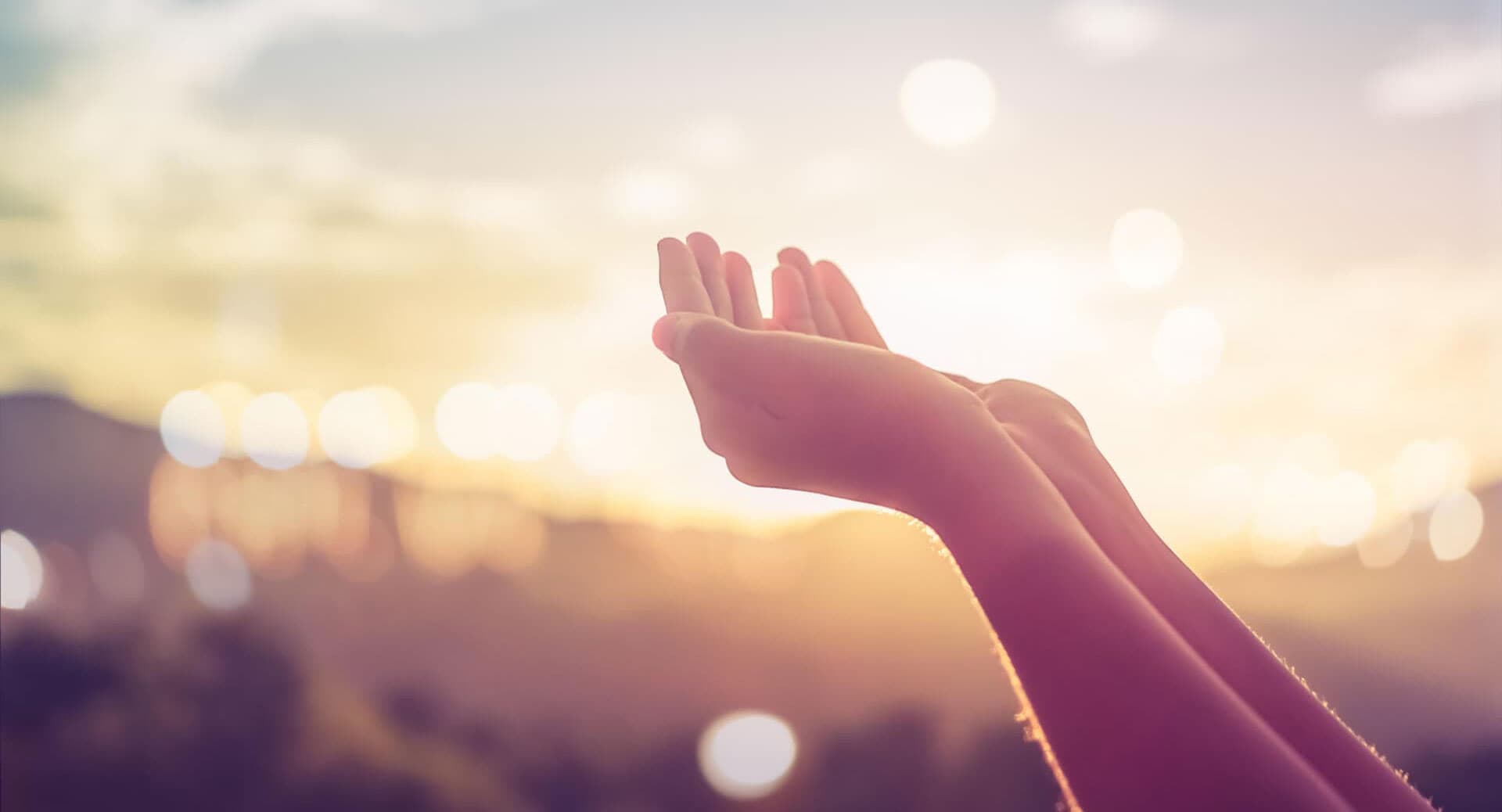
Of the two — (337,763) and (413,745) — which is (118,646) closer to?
(337,763)

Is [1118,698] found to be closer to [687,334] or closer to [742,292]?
[687,334]

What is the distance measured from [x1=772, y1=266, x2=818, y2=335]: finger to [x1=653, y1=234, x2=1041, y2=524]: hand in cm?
62

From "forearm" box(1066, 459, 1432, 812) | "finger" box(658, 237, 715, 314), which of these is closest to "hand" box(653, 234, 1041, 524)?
"finger" box(658, 237, 715, 314)

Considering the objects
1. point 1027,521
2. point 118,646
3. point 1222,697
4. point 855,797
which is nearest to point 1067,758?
point 1222,697

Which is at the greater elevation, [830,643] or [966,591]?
[830,643]

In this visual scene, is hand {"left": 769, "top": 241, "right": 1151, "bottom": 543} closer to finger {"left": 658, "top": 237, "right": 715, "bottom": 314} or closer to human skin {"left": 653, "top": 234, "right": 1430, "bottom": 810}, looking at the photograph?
human skin {"left": 653, "top": 234, "right": 1430, "bottom": 810}

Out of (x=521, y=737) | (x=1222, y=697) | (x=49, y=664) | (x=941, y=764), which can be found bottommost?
(x=1222, y=697)

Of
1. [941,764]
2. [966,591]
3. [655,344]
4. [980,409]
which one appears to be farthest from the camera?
[941,764]

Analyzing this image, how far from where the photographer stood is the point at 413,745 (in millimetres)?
76125

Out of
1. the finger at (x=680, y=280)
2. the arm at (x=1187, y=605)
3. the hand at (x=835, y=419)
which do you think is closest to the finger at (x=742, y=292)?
the finger at (x=680, y=280)

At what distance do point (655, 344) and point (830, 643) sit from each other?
6834 cm

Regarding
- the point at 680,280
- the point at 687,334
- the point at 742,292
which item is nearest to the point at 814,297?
the point at 742,292

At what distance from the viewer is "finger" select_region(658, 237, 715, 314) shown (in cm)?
231

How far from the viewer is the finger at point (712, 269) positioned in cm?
240
